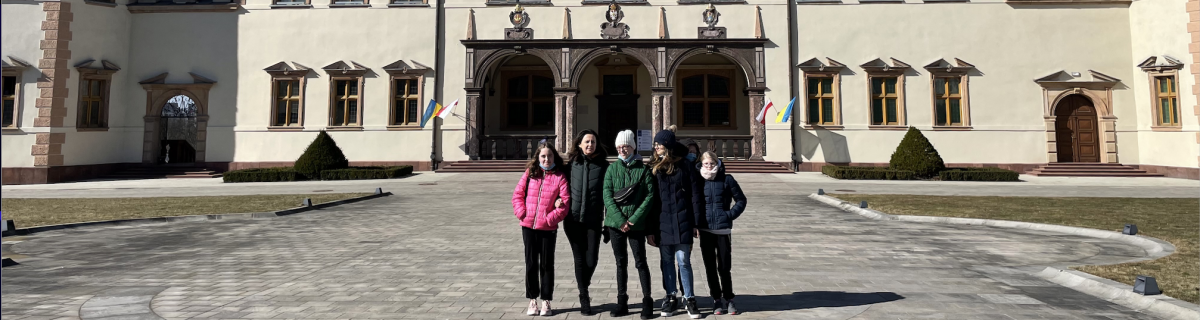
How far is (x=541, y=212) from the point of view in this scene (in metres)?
5.51

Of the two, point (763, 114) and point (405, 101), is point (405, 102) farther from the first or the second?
point (763, 114)

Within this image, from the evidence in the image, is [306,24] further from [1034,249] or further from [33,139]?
[1034,249]

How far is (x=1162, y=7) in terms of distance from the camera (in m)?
22.2

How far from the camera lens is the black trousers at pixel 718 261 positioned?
212 inches

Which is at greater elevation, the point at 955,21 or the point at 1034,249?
the point at 955,21

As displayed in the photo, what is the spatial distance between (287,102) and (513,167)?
10.2m

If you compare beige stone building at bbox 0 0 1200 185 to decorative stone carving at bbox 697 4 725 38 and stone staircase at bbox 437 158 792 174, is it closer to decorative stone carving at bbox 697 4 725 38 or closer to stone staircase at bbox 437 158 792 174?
decorative stone carving at bbox 697 4 725 38

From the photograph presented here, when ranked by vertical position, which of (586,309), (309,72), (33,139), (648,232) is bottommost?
(586,309)

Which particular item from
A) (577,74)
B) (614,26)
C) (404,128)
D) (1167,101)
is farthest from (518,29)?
(1167,101)

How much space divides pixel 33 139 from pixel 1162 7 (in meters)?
41.8

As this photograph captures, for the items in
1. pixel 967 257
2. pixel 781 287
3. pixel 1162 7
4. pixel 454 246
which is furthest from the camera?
pixel 1162 7

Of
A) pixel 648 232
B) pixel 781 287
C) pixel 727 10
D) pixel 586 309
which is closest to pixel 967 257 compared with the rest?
pixel 781 287

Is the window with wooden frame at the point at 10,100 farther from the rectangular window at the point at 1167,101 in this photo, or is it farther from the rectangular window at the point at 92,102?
the rectangular window at the point at 1167,101

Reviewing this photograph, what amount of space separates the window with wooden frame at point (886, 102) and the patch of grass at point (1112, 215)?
35.6ft
